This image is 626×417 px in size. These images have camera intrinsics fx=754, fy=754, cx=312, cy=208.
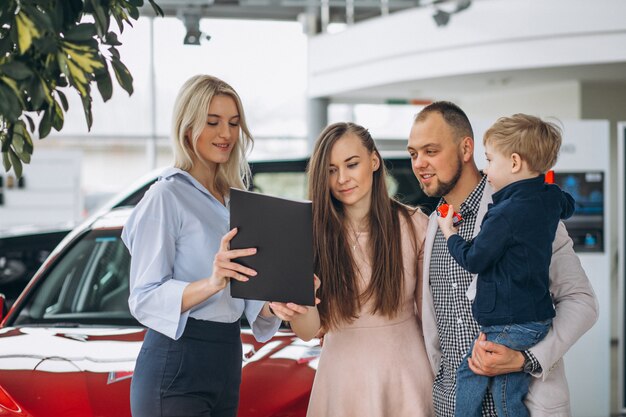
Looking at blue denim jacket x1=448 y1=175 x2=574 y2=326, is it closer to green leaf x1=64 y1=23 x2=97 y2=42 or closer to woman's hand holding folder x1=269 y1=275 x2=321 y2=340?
woman's hand holding folder x1=269 y1=275 x2=321 y2=340

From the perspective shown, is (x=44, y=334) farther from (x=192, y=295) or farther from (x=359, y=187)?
(x=359, y=187)

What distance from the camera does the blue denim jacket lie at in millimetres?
2123

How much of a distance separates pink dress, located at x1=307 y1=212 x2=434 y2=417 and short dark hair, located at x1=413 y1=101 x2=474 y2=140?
495mm

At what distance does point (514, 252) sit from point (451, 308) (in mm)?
315

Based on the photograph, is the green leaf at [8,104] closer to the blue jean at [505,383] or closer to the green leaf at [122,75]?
the green leaf at [122,75]

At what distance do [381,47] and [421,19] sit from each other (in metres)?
0.68

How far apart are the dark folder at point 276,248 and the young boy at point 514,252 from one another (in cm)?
48

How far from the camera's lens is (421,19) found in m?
9.36

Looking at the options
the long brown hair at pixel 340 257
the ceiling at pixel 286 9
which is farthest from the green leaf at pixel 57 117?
the ceiling at pixel 286 9

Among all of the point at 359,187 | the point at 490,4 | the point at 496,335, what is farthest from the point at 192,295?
the point at 490,4

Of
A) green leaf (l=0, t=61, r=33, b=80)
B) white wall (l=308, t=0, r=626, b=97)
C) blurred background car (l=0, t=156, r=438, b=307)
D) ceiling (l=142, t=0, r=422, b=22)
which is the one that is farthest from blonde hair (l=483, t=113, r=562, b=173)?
ceiling (l=142, t=0, r=422, b=22)

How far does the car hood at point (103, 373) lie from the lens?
253cm

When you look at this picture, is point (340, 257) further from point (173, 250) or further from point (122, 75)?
point (122, 75)

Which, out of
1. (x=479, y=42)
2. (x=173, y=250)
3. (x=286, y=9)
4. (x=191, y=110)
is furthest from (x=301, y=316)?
(x=286, y=9)
